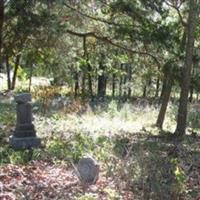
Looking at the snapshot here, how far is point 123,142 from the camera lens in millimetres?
11969

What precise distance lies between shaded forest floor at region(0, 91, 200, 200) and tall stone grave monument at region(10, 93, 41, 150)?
0.24m

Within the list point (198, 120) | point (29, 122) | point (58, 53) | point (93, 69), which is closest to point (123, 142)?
point (29, 122)

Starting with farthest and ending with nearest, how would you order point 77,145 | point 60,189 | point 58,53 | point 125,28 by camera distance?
point 58,53, point 125,28, point 77,145, point 60,189

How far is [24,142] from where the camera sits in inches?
437

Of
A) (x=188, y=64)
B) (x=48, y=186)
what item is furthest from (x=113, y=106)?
(x=48, y=186)

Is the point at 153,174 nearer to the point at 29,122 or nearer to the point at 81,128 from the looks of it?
the point at 29,122

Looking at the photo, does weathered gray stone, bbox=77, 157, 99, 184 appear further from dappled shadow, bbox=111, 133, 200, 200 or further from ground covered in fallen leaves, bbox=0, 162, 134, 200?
dappled shadow, bbox=111, 133, 200, 200

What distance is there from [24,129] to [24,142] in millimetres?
416

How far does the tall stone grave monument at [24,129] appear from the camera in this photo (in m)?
11.1

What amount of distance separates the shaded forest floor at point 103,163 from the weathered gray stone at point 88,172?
0.37 feet

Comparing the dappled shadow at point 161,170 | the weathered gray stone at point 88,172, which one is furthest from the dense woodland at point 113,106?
the weathered gray stone at point 88,172

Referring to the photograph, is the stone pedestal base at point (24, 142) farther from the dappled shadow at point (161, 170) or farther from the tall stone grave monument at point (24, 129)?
the dappled shadow at point (161, 170)

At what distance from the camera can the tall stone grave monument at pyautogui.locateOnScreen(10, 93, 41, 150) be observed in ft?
36.3

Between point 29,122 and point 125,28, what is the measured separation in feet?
13.3
